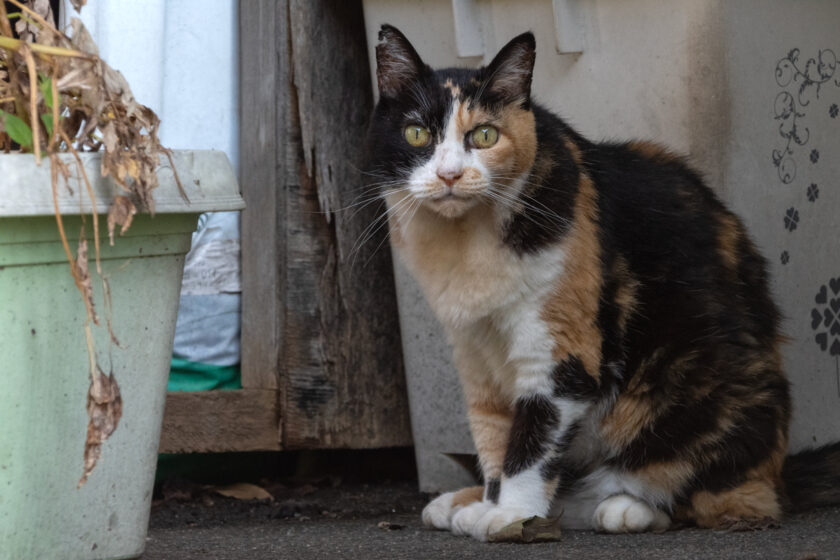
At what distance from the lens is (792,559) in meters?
1.78

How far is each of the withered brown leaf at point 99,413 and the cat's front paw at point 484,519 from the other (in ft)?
3.04

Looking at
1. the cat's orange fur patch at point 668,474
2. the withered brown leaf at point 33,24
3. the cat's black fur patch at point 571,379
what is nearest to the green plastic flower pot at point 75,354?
the withered brown leaf at point 33,24

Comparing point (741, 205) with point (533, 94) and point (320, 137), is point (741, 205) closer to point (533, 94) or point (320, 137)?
point (533, 94)

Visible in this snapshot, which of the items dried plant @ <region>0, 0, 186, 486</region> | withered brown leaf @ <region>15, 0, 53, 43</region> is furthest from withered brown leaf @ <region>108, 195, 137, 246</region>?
withered brown leaf @ <region>15, 0, 53, 43</region>

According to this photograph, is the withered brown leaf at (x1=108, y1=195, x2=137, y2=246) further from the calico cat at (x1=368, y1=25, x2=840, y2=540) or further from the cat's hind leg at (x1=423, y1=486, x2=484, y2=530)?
the cat's hind leg at (x1=423, y1=486, x2=484, y2=530)

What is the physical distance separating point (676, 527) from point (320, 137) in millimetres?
1439

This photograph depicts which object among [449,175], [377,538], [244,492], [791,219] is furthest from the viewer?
[244,492]

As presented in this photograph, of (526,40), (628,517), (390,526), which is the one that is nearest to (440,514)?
(390,526)

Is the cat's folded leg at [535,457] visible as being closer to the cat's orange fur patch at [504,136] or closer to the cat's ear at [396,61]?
the cat's orange fur patch at [504,136]

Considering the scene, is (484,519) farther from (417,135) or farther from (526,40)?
(526,40)

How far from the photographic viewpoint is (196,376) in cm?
303

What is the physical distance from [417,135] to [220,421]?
3.90 feet

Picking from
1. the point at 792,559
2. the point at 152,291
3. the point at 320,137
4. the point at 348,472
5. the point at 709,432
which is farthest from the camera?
the point at 348,472

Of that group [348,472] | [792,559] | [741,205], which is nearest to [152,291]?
[792,559]
